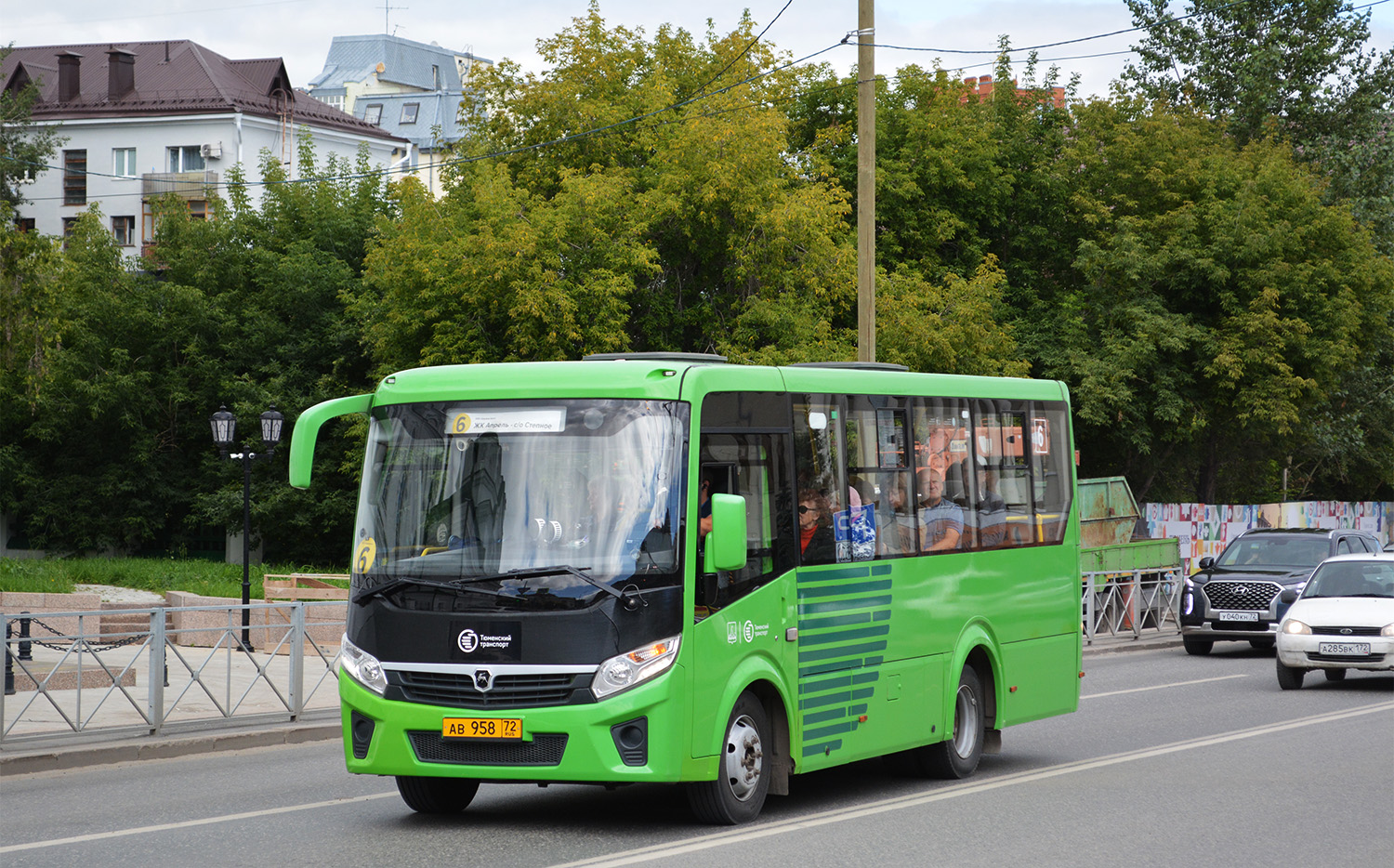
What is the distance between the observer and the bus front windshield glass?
30.2ft

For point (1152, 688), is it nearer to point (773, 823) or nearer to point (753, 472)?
point (773, 823)

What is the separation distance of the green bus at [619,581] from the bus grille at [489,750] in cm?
1

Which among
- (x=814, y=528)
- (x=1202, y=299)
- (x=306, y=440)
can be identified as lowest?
(x=814, y=528)

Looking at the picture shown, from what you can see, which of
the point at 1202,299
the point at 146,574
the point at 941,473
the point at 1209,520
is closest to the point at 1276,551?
the point at 1202,299

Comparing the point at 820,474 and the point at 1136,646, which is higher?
the point at 820,474

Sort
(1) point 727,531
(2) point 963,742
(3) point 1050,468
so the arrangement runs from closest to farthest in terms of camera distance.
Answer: (1) point 727,531 < (2) point 963,742 < (3) point 1050,468

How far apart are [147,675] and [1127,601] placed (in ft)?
62.4

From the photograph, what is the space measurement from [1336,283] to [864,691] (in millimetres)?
30603

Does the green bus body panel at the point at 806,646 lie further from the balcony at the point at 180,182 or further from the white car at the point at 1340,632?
the balcony at the point at 180,182

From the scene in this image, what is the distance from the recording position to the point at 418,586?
9.38m

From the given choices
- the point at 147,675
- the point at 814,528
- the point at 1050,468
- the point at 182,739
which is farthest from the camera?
the point at 147,675

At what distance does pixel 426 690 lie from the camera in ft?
30.6

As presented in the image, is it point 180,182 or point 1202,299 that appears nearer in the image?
point 1202,299

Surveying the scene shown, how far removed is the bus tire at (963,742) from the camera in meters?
12.2
